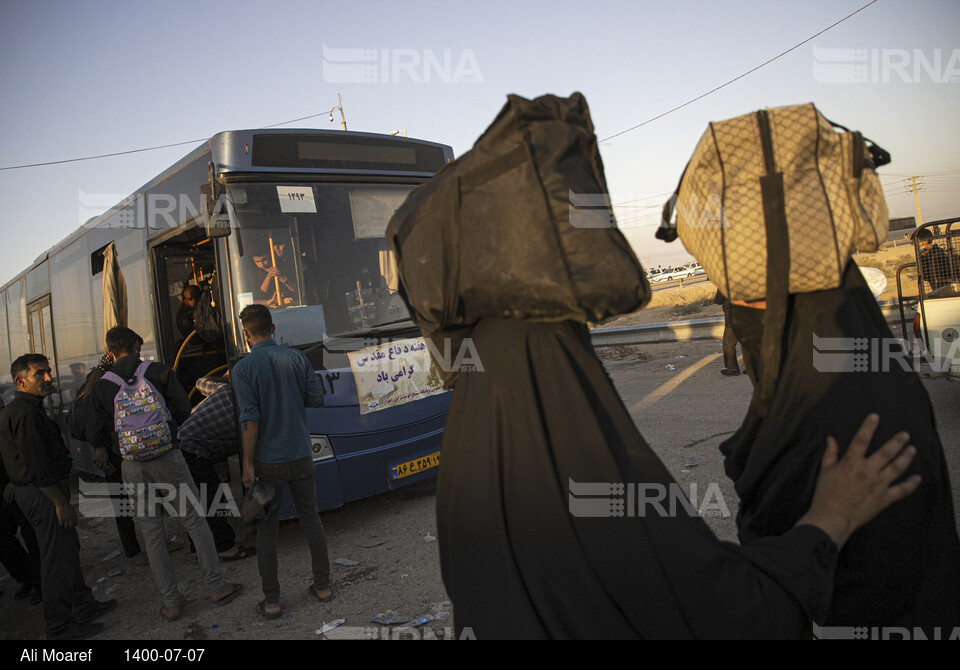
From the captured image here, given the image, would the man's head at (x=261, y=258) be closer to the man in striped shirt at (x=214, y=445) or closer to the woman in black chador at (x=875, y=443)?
the man in striped shirt at (x=214, y=445)

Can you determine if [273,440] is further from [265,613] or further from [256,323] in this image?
[265,613]

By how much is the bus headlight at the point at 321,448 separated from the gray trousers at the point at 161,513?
1094 millimetres

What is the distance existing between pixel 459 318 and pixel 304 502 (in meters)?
3.82

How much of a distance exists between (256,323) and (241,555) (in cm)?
260

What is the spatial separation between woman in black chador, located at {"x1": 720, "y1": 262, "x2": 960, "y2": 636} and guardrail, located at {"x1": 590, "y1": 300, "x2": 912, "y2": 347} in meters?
11.6

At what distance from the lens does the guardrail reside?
1311 cm

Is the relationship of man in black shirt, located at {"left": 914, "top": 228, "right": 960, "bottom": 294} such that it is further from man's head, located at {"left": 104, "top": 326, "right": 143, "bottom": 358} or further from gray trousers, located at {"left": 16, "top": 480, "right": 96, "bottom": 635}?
gray trousers, located at {"left": 16, "top": 480, "right": 96, "bottom": 635}

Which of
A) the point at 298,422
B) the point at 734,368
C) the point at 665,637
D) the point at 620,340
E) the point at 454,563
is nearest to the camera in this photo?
the point at 665,637

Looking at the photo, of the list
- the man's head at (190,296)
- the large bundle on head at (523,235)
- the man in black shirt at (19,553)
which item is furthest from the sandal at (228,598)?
the large bundle on head at (523,235)

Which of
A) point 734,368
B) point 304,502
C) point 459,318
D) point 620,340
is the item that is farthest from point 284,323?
point 620,340

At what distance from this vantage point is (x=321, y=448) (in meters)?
5.99

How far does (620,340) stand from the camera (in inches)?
626

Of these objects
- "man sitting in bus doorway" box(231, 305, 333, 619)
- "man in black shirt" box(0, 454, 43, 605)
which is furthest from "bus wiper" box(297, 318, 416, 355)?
"man in black shirt" box(0, 454, 43, 605)
